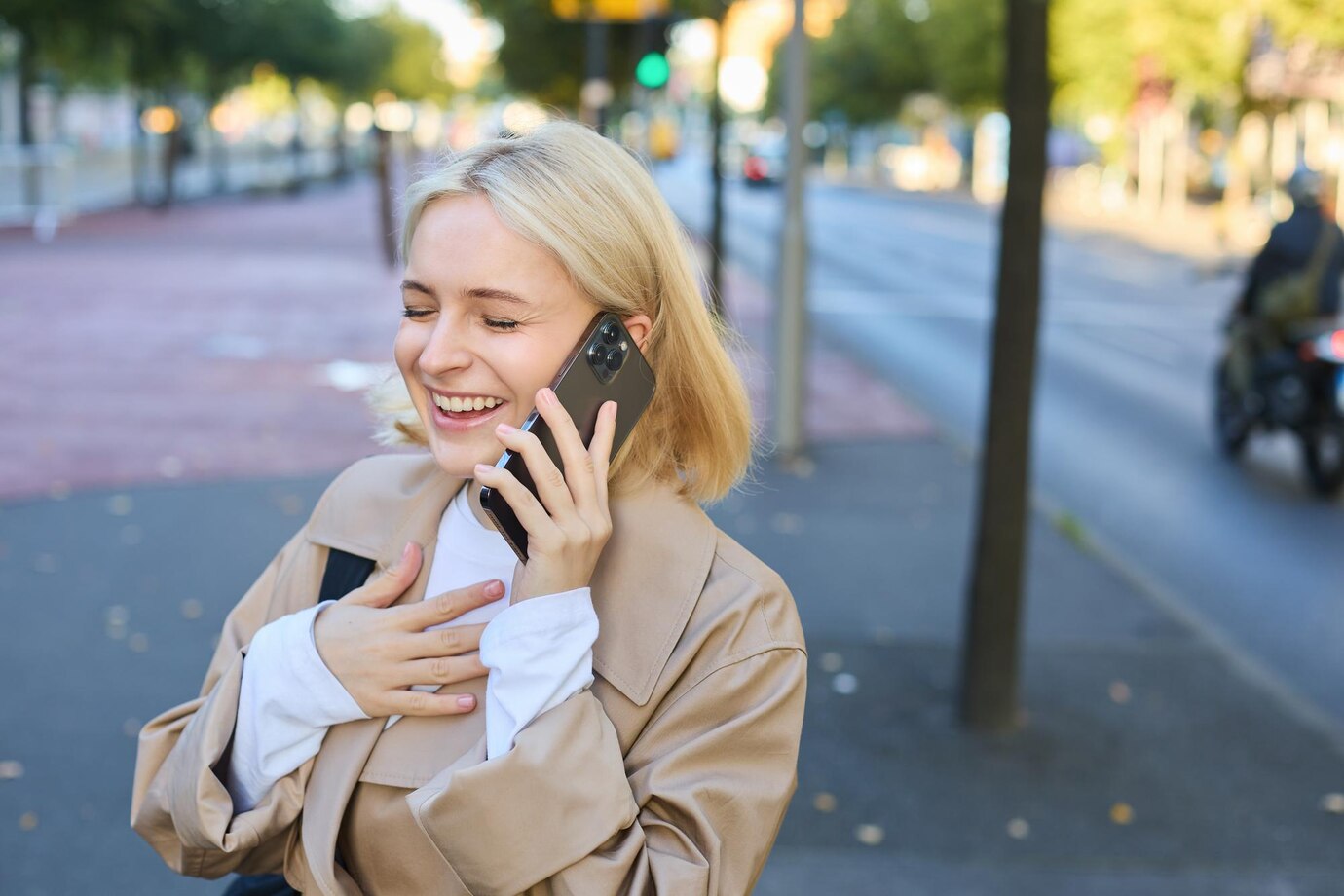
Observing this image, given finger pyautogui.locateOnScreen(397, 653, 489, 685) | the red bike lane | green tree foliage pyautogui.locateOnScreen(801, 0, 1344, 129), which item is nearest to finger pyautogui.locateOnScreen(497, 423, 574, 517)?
finger pyautogui.locateOnScreen(397, 653, 489, 685)

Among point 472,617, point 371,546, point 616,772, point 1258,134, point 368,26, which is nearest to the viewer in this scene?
point 616,772

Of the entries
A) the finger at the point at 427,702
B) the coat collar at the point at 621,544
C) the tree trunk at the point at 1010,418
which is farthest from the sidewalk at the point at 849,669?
the finger at the point at 427,702

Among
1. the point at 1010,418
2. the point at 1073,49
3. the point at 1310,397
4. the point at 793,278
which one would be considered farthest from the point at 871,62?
the point at 1010,418

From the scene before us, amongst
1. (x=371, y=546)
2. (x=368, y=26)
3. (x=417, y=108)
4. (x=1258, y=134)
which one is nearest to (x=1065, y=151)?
(x=1258, y=134)

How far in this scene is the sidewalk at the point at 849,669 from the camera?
422cm

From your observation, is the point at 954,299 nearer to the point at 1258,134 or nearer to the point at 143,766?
the point at 143,766

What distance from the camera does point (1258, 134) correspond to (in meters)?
46.7

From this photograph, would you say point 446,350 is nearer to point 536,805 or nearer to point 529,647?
point 529,647

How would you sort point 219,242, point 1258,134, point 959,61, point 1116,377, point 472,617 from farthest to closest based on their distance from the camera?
point 959,61
point 1258,134
point 219,242
point 1116,377
point 472,617

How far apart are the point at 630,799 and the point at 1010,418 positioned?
12.5 ft

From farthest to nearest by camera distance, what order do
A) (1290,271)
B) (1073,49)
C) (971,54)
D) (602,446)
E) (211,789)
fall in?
(971,54) < (1073,49) < (1290,271) < (211,789) < (602,446)

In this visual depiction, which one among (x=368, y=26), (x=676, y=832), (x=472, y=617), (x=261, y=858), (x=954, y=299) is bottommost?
(x=954, y=299)

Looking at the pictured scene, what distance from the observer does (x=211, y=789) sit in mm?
1816

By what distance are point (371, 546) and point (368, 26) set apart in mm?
66024
